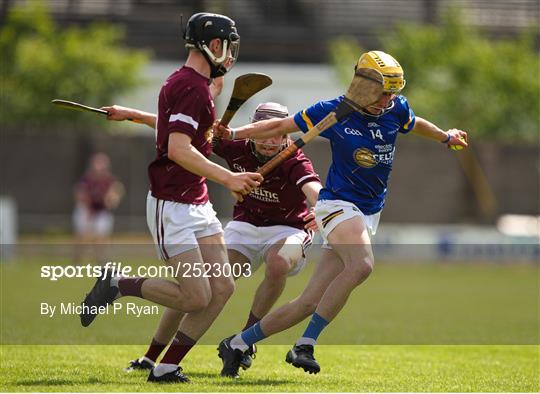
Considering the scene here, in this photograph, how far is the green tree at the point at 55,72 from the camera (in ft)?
102

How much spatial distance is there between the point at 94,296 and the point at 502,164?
21990mm

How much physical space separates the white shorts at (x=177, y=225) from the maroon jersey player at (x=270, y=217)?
1156 mm

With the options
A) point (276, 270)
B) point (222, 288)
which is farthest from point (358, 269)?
point (276, 270)

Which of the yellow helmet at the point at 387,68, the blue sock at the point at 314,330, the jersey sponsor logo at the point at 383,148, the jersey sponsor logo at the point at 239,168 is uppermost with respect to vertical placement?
the yellow helmet at the point at 387,68

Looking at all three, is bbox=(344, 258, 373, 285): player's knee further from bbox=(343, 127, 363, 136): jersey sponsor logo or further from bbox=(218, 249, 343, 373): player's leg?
bbox=(343, 127, 363, 136): jersey sponsor logo

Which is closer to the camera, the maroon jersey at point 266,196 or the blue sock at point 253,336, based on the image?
the blue sock at point 253,336

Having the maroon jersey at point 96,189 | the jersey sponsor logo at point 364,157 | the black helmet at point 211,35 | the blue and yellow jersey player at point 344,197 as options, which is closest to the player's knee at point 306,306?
the blue and yellow jersey player at point 344,197

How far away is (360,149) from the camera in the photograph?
8469mm

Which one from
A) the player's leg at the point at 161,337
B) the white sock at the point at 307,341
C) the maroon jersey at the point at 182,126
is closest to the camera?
the maroon jersey at the point at 182,126

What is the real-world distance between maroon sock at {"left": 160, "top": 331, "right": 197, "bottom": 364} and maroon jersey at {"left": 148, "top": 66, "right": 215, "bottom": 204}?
0.92 metres

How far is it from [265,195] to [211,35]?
188 cm

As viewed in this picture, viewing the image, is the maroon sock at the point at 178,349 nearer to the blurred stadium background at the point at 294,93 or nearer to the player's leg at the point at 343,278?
the player's leg at the point at 343,278

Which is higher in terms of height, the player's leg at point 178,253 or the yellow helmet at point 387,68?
the yellow helmet at point 387,68

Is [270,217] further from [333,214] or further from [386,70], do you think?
[386,70]
